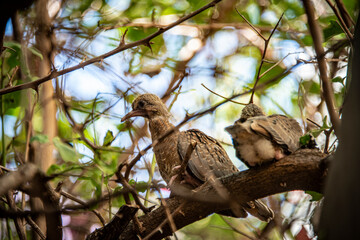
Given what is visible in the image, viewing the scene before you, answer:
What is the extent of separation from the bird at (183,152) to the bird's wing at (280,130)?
26.2 inches

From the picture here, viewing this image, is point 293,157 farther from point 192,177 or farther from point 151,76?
point 151,76

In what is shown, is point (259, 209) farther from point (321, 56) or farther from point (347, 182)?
point (347, 182)

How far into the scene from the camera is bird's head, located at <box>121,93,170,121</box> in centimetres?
390

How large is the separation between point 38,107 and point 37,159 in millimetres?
399

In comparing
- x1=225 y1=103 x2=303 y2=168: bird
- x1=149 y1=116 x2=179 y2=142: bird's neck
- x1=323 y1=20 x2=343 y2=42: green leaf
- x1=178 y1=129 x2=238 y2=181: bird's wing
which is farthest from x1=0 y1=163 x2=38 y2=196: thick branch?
x1=149 y1=116 x2=179 y2=142: bird's neck

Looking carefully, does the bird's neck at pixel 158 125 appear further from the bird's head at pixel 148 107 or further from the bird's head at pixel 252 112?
the bird's head at pixel 252 112

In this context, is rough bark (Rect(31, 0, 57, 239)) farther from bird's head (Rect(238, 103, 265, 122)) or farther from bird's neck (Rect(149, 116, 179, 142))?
bird's head (Rect(238, 103, 265, 122))

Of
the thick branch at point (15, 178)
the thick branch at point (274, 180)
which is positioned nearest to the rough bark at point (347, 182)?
the thick branch at point (274, 180)

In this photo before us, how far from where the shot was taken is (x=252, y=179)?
7.29ft

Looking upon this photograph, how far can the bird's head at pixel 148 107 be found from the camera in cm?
390

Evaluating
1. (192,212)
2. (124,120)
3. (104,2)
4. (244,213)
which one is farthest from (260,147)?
(104,2)

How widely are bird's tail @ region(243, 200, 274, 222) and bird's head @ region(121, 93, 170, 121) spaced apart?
1415mm

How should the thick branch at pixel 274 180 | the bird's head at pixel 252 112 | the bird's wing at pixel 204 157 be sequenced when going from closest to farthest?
the thick branch at pixel 274 180 < the bird's head at pixel 252 112 < the bird's wing at pixel 204 157

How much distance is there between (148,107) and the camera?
3.91 m
